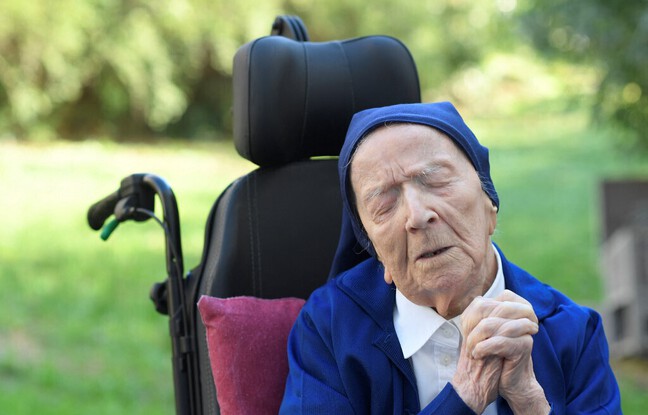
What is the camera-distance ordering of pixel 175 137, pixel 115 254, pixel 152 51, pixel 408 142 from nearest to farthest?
pixel 408 142, pixel 115 254, pixel 152 51, pixel 175 137

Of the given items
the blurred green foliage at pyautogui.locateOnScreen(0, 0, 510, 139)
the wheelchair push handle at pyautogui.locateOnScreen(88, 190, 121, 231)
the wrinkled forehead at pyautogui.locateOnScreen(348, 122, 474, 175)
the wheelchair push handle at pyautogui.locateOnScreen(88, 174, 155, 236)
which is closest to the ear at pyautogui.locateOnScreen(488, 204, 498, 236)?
the wrinkled forehead at pyautogui.locateOnScreen(348, 122, 474, 175)

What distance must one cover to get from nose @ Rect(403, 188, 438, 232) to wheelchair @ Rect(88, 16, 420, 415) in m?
0.58

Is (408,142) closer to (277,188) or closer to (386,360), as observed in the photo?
(386,360)

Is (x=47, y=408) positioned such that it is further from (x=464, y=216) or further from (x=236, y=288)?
(x=464, y=216)

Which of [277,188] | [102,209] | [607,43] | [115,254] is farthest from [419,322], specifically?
[115,254]

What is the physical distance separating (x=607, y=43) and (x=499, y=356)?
3.52 m

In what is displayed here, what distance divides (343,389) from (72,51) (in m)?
9.43

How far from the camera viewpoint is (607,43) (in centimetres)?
498

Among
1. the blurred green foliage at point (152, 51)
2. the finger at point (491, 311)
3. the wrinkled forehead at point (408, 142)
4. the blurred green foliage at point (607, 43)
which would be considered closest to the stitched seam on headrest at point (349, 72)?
the wrinkled forehead at point (408, 142)

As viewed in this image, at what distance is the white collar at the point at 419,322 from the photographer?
6.52 feet

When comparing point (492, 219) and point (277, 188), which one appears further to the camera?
point (277, 188)

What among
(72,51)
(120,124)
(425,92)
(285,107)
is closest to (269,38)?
(285,107)

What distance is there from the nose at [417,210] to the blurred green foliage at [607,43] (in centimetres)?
285

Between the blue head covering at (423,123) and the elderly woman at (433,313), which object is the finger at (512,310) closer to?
the elderly woman at (433,313)
